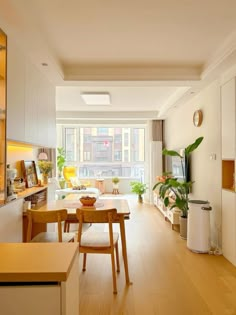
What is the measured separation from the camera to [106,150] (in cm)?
977

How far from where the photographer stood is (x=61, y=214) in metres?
2.39

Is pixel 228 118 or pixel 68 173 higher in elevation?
pixel 228 118

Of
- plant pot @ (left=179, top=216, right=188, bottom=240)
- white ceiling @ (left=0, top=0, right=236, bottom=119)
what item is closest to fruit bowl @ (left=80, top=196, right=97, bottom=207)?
white ceiling @ (left=0, top=0, right=236, bottom=119)

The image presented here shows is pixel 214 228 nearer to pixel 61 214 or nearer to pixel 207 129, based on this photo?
pixel 207 129

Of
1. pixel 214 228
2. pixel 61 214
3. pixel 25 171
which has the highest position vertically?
pixel 25 171

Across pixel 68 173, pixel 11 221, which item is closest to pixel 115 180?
pixel 68 173

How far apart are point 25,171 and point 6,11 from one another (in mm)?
1836

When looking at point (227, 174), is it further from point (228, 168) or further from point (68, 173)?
point (68, 173)

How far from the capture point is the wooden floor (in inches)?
89.6

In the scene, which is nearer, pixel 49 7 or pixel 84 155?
pixel 49 7

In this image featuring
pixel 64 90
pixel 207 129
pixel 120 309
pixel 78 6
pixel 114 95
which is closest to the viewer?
pixel 78 6

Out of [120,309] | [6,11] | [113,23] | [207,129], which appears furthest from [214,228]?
[6,11]

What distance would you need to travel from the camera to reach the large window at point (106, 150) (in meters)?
9.66

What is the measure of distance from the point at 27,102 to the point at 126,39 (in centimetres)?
124
